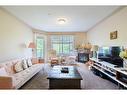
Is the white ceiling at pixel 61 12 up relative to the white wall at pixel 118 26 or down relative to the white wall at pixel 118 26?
up

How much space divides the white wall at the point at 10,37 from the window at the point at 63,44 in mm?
4384

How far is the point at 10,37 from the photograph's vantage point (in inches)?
220

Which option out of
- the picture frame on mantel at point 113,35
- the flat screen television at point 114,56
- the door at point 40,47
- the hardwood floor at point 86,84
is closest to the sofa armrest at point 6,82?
the hardwood floor at point 86,84

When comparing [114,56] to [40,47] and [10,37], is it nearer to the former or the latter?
[10,37]

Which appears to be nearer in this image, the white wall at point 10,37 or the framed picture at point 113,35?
the white wall at point 10,37

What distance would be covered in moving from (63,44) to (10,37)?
606cm

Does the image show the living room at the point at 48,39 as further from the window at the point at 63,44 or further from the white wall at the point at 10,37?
the window at the point at 63,44

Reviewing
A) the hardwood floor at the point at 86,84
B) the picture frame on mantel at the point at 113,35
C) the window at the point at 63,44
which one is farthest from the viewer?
the window at the point at 63,44

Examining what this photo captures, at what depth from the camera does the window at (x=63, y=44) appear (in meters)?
11.3

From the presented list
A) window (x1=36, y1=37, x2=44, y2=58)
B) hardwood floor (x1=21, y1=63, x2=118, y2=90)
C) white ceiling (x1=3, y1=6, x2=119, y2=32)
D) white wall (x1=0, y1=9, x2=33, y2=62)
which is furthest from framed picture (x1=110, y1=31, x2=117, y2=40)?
window (x1=36, y1=37, x2=44, y2=58)

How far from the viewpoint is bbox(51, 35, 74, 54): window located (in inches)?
444

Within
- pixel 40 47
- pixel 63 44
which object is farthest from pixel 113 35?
pixel 63 44
